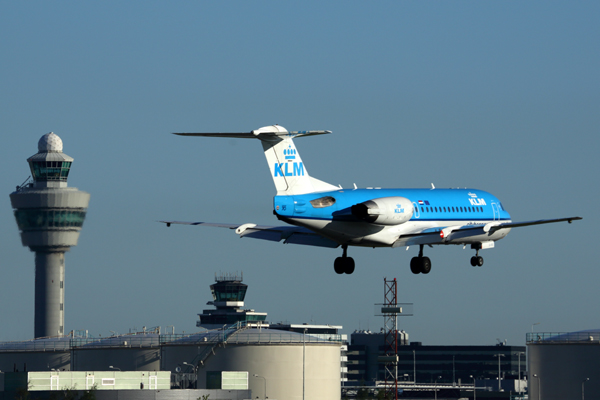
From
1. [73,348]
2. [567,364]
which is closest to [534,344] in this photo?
[567,364]

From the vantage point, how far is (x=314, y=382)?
12125 centimetres

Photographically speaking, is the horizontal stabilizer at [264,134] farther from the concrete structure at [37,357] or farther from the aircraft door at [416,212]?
the concrete structure at [37,357]

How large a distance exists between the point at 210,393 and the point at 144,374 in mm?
12534

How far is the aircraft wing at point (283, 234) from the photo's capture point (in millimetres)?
71500

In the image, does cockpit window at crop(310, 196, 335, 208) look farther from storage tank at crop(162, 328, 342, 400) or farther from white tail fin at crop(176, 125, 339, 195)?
storage tank at crop(162, 328, 342, 400)

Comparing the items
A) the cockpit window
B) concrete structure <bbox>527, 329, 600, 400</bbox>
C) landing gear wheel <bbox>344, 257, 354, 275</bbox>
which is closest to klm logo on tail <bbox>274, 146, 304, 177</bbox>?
the cockpit window

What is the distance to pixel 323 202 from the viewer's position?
213ft

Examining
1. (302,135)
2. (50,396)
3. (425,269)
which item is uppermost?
(302,135)

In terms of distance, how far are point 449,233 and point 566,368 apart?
6123 cm

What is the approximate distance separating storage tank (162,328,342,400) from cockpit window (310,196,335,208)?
56072mm

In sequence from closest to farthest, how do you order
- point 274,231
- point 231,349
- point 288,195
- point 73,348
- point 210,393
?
point 288,195
point 274,231
point 210,393
point 231,349
point 73,348

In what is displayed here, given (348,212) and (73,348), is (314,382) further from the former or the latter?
(348,212)

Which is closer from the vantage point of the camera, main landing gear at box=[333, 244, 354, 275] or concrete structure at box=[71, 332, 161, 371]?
main landing gear at box=[333, 244, 354, 275]

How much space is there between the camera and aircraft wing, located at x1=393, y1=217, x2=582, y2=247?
71.2m
